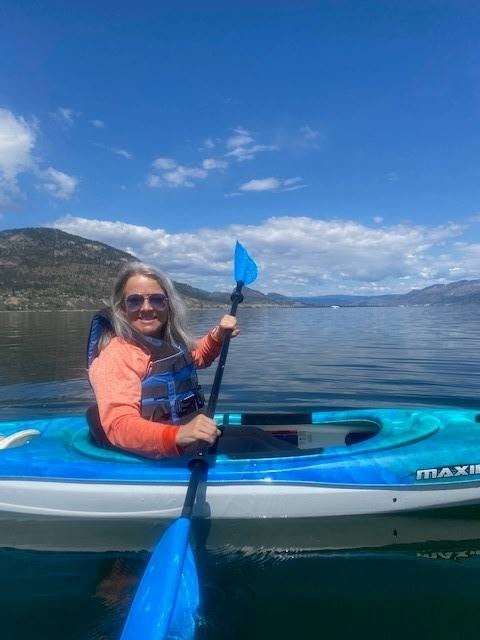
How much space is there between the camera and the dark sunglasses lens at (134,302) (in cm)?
450

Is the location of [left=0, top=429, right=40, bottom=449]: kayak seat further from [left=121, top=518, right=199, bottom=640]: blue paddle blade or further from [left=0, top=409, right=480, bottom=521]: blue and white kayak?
[left=121, top=518, right=199, bottom=640]: blue paddle blade

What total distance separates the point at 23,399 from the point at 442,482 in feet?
29.8

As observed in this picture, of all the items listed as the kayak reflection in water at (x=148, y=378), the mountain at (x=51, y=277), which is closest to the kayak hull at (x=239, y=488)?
the kayak reflection in water at (x=148, y=378)

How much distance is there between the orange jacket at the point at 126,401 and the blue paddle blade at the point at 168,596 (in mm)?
659

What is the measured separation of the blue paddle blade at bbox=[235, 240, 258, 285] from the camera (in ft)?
24.2

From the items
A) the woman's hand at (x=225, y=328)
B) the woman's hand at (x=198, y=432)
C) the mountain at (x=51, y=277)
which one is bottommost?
the woman's hand at (x=198, y=432)

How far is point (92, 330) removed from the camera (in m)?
4.54

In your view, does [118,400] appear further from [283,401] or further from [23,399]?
[23,399]

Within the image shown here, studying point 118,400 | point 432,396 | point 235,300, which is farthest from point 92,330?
point 432,396

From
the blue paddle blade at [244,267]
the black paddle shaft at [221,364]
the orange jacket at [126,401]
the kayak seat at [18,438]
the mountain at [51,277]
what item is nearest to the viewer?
the orange jacket at [126,401]

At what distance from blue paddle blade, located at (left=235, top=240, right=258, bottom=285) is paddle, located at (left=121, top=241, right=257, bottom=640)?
12.9ft

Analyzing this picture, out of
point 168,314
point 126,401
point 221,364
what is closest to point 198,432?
point 126,401

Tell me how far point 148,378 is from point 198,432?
3.20 feet

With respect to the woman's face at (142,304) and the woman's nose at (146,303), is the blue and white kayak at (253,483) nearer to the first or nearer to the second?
the woman's face at (142,304)
